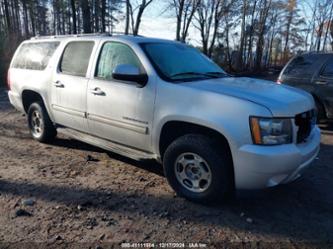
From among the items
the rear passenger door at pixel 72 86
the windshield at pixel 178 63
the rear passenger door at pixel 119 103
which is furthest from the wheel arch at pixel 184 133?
the rear passenger door at pixel 72 86

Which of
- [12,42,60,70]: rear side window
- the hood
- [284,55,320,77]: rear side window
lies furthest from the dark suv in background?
[12,42,60,70]: rear side window

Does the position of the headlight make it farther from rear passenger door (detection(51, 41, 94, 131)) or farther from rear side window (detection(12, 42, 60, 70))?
rear side window (detection(12, 42, 60, 70))

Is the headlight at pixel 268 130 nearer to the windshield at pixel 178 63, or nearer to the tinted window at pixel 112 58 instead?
the windshield at pixel 178 63

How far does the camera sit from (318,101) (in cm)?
729

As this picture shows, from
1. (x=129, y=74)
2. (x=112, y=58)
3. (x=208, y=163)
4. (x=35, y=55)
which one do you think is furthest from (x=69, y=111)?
(x=208, y=163)

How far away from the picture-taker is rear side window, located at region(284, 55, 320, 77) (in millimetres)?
7309

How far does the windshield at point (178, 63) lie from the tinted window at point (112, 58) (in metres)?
0.22

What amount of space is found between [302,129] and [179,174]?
144 centimetres

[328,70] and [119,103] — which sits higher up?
[328,70]

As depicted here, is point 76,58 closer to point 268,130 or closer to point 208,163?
point 208,163

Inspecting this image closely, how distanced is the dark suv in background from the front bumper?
13.6ft

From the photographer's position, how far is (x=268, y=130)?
3275 millimetres

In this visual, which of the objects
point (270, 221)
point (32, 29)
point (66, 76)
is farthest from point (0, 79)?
point (32, 29)

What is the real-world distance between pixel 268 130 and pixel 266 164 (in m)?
0.33
